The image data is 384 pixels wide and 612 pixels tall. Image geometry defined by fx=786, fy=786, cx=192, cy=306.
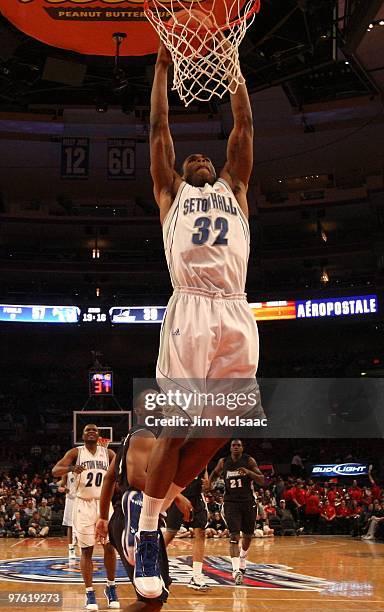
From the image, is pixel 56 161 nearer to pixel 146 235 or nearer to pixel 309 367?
pixel 146 235

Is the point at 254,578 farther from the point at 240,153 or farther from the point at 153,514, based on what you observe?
the point at 240,153

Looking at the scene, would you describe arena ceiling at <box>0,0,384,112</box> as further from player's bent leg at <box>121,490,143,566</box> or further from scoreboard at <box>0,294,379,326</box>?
player's bent leg at <box>121,490,143,566</box>

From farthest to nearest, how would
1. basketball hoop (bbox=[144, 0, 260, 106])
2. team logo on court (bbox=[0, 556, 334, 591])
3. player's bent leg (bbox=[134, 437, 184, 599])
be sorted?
1. team logo on court (bbox=[0, 556, 334, 591])
2. basketball hoop (bbox=[144, 0, 260, 106])
3. player's bent leg (bbox=[134, 437, 184, 599])

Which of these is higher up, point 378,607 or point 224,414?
point 224,414

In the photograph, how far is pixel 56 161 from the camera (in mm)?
26453

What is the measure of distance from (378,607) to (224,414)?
5.40 metres

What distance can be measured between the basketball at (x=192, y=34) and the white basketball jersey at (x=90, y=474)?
5566mm

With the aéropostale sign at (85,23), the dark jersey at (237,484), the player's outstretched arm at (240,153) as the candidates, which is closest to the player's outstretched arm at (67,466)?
the dark jersey at (237,484)

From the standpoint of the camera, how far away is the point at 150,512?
4.10 metres

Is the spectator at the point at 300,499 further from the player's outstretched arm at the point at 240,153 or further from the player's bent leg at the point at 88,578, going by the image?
the player's outstretched arm at the point at 240,153

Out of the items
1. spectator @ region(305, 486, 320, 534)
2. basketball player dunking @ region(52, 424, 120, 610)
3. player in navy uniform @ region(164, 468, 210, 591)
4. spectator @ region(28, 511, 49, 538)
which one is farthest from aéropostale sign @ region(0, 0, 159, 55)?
spectator @ region(305, 486, 320, 534)

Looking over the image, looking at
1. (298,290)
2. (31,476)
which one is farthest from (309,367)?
(31,476)

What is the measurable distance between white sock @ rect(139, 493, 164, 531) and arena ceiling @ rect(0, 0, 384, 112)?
11.0 m

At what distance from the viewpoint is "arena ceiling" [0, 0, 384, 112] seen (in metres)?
15.2
